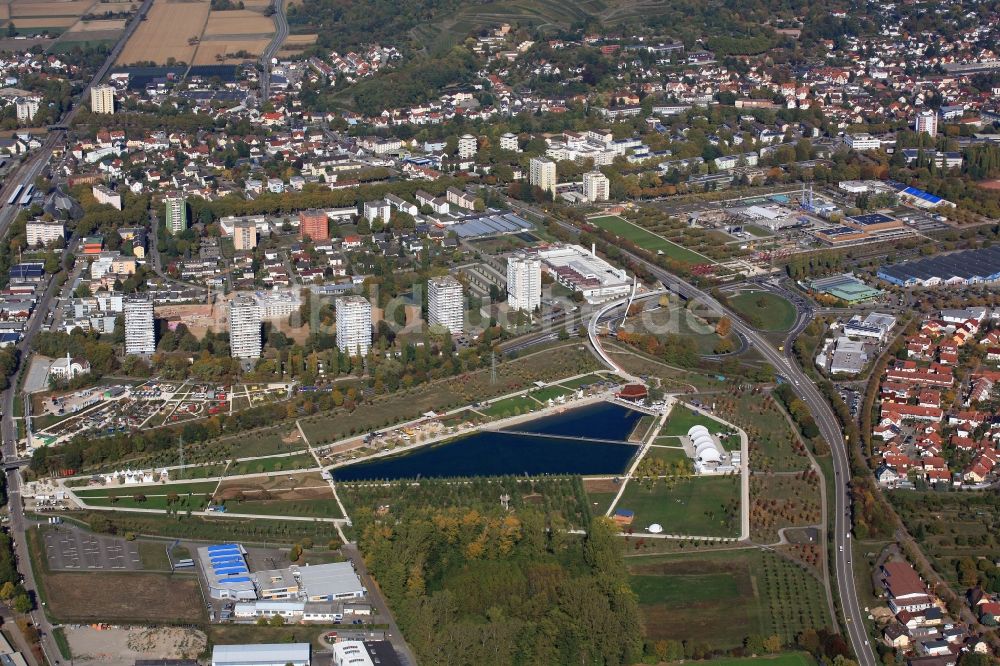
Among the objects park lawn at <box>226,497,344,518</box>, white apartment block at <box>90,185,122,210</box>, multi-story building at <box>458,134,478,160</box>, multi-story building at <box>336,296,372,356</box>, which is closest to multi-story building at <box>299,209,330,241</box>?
white apartment block at <box>90,185,122,210</box>

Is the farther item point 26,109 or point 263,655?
point 26,109

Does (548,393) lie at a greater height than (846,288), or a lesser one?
lesser

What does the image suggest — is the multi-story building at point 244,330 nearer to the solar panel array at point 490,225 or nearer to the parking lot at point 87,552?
the parking lot at point 87,552

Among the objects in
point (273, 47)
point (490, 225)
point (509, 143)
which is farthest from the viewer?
point (273, 47)

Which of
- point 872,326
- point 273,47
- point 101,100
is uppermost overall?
point 273,47

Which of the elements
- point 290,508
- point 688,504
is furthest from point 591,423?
point 290,508

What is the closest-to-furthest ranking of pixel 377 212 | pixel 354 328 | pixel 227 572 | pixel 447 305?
1. pixel 227 572
2. pixel 354 328
3. pixel 447 305
4. pixel 377 212

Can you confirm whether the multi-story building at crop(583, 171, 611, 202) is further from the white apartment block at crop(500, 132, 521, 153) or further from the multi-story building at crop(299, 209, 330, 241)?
the multi-story building at crop(299, 209, 330, 241)

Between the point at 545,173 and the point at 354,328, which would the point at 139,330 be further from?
the point at 545,173

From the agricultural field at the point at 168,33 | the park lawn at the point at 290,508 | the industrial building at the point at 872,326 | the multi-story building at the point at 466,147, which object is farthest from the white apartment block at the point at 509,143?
the park lawn at the point at 290,508
